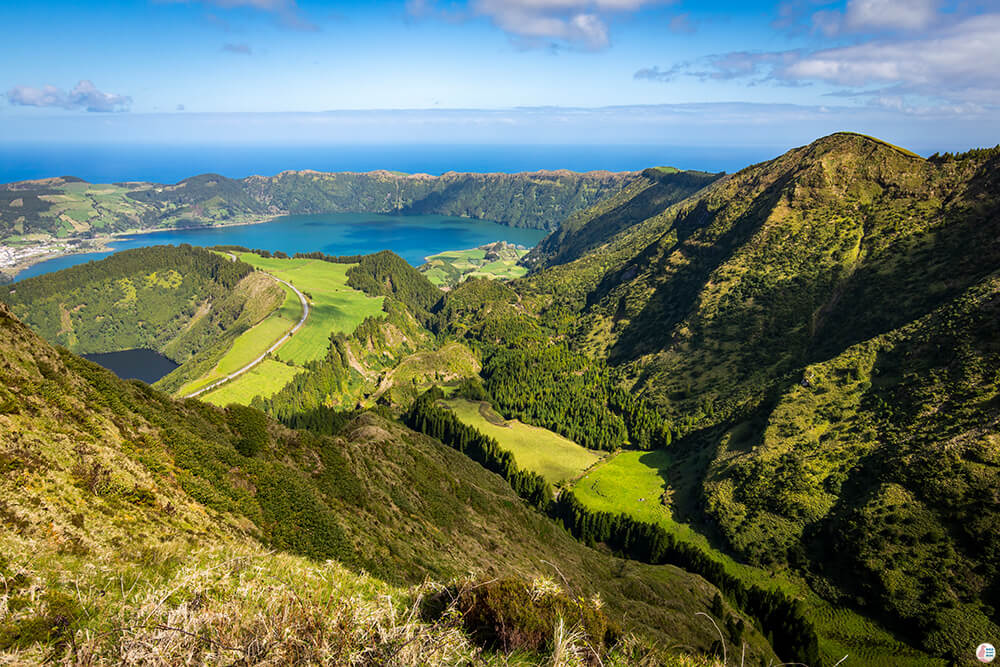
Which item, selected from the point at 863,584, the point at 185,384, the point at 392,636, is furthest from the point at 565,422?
the point at 392,636

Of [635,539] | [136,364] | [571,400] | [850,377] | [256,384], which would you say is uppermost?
[850,377]

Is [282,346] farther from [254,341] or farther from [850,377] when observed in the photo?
[850,377]

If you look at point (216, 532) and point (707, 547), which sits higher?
point (216, 532)

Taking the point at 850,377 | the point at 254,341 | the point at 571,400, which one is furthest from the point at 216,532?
the point at 254,341

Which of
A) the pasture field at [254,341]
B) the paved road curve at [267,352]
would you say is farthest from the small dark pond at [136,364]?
the paved road curve at [267,352]

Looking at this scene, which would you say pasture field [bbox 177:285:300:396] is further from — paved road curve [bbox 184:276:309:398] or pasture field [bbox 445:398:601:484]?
pasture field [bbox 445:398:601:484]

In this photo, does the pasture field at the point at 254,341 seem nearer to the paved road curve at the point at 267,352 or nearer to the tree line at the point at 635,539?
the paved road curve at the point at 267,352
